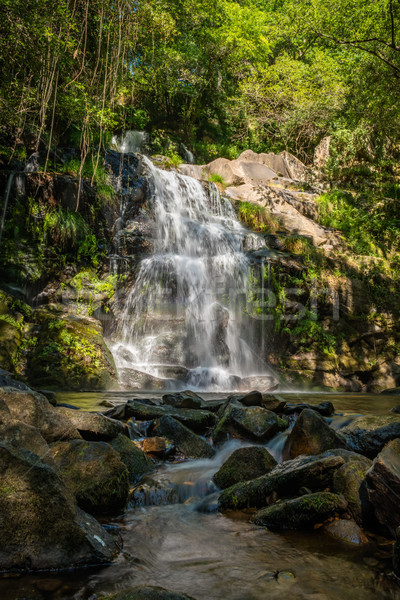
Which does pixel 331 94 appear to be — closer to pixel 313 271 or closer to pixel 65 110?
pixel 313 271

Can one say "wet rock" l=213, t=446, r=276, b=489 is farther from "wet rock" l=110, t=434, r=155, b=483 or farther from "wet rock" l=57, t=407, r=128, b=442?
"wet rock" l=57, t=407, r=128, b=442

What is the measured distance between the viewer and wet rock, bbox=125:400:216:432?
492cm

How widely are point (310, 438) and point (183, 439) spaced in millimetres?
1432

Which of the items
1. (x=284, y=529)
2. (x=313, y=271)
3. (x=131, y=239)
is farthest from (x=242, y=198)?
(x=284, y=529)

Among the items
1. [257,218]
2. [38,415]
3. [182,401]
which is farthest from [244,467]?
[257,218]

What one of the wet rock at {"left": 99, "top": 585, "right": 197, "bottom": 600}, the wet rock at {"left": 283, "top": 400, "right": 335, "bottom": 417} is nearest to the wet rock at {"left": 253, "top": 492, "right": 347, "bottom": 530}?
the wet rock at {"left": 99, "top": 585, "right": 197, "bottom": 600}

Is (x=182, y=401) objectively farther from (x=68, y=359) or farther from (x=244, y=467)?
(x=68, y=359)

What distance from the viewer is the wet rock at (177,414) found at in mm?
4922

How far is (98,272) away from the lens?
11477mm

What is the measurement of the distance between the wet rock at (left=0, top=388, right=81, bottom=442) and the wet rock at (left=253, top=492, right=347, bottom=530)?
1828 millimetres

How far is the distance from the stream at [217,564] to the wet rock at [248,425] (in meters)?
1.45

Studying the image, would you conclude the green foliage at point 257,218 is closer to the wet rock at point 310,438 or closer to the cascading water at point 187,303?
the cascading water at point 187,303

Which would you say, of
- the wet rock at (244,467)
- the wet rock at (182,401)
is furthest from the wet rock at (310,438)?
the wet rock at (182,401)

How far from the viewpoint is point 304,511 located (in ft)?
9.07
